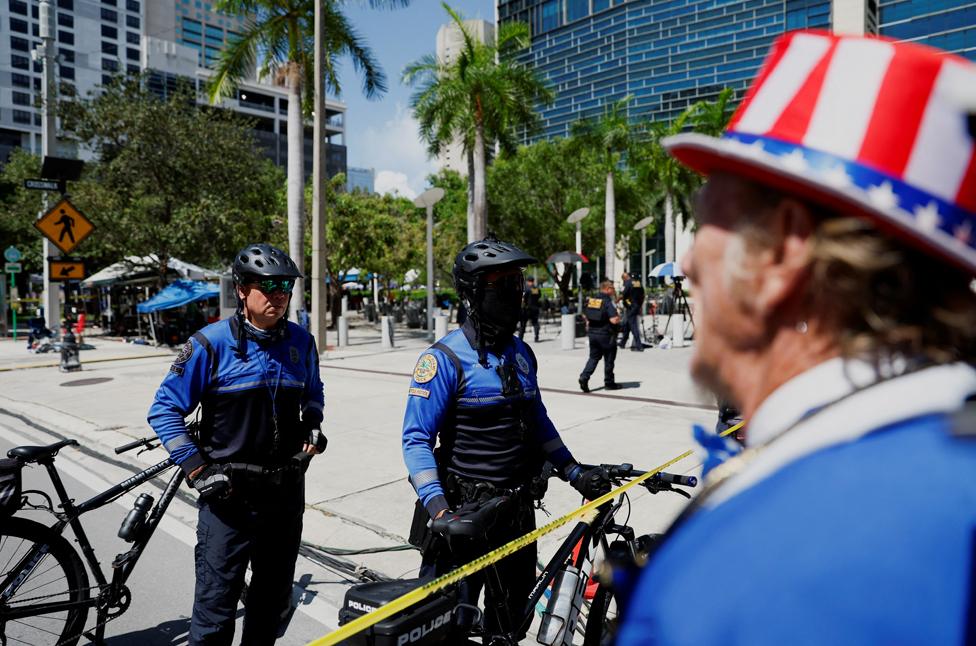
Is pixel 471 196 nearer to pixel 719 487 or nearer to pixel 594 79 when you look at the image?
pixel 719 487

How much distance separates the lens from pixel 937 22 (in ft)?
136

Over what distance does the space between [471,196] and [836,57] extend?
72.8 ft

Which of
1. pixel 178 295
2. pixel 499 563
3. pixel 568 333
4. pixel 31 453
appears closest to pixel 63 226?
pixel 178 295

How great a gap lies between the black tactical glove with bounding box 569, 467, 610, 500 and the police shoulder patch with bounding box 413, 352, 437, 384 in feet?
2.65

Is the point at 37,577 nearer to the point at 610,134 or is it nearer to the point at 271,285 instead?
the point at 271,285

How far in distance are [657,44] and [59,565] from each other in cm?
6625

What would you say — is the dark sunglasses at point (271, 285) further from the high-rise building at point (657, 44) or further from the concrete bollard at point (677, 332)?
the high-rise building at point (657, 44)

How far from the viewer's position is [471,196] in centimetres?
2262

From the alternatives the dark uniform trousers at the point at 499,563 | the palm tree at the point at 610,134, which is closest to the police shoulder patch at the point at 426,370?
the dark uniform trousers at the point at 499,563

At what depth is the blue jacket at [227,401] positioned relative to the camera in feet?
10.2

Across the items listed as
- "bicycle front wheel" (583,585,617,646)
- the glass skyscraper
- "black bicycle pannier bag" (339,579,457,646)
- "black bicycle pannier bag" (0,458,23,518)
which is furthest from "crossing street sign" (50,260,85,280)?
the glass skyscraper

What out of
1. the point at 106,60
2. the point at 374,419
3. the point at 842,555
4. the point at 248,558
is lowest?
the point at 374,419

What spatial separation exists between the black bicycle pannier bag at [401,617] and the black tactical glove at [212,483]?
1086mm

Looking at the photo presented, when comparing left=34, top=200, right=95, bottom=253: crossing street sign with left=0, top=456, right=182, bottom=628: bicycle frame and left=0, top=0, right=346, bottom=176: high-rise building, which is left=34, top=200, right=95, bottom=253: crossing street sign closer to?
left=0, top=456, right=182, bottom=628: bicycle frame
